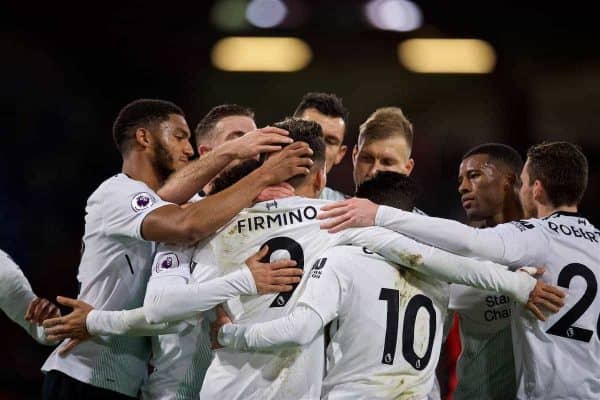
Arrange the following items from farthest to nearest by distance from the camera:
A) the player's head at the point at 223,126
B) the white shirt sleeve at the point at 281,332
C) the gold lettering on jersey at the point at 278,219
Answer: the player's head at the point at 223,126
the gold lettering on jersey at the point at 278,219
the white shirt sleeve at the point at 281,332

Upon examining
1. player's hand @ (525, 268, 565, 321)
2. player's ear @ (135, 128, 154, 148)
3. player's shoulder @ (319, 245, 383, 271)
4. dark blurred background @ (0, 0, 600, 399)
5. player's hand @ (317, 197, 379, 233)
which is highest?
dark blurred background @ (0, 0, 600, 399)

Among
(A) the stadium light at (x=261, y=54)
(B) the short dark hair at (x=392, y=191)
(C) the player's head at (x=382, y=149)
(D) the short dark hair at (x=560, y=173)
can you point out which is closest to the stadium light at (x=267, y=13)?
(A) the stadium light at (x=261, y=54)

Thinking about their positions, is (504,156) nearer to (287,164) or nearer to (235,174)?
(235,174)

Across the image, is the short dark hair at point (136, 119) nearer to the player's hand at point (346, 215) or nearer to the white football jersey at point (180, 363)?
the white football jersey at point (180, 363)

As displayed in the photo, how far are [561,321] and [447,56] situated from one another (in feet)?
23.6

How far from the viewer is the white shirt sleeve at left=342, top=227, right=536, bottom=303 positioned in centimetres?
364

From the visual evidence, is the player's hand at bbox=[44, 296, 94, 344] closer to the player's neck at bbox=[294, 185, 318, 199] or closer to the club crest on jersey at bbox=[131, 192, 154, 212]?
the club crest on jersey at bbox=[131, 192, 154, 212]

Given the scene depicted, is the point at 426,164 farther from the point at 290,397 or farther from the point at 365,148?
the point at 290,397

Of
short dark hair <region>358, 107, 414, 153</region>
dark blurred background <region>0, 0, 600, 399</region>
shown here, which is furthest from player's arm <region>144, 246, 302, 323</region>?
dark blurred background <region>0, 0, 600, 399</region>

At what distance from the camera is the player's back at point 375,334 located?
358 centimetres

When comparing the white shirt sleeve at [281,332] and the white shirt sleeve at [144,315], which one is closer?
the white shirt sleeve at [281,332]

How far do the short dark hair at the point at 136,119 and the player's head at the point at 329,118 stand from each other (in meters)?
1.22

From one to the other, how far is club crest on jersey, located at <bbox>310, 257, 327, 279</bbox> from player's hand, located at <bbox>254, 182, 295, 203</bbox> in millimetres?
308

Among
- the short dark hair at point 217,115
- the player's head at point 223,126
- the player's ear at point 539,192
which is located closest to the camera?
the player's ear at point 539,192
